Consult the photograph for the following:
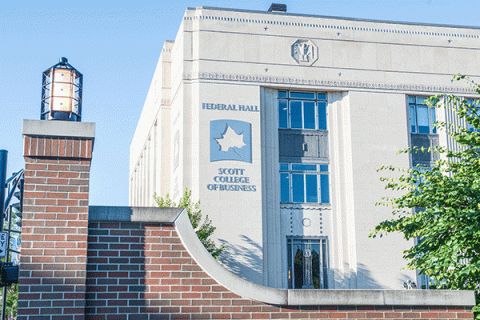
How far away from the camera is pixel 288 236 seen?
28484mm

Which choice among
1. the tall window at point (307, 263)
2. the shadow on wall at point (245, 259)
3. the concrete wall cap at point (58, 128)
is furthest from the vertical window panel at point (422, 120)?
the concrete wall cap at point (58, 128)

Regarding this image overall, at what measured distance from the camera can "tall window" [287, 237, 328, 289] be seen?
28.3 meters

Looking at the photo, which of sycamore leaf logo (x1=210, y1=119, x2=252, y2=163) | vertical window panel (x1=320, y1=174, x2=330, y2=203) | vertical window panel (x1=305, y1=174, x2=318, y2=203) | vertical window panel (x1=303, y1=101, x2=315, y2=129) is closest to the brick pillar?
sycamore leaf logo (x1=210, y1=119, x2=252, y2=163)

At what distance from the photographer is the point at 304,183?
29.2 metres

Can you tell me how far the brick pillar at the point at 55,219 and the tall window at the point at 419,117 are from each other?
25.6 metres

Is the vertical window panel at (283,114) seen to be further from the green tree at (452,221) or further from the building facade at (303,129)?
the green tree at (452,221)

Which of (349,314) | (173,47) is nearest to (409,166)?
(173,47)

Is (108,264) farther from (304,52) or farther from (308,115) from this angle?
(304,52)

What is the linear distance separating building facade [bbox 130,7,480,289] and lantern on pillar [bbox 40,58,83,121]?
19.8 meters

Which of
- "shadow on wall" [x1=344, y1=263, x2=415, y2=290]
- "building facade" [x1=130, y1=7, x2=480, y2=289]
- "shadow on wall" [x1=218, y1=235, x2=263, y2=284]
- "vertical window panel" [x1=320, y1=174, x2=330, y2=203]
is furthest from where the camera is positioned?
"vertical window panel" [x1=320, y1=174, x2=330, y2=203]

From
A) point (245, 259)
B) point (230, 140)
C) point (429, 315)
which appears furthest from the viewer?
point (230, 140)

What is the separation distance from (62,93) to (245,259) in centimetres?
2022

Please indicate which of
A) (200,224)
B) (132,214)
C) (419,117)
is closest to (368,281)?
(200,224)

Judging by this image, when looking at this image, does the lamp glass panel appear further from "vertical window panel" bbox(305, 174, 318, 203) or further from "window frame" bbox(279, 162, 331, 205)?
"vertical window panel" bbox(305, 174, 318, 203)
